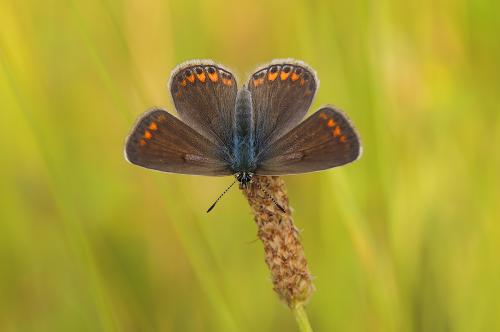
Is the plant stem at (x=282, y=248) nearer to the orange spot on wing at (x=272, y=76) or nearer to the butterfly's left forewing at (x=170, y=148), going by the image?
the butterfly's left forewing at (x=170, y=148)

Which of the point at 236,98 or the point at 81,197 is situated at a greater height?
the point at 236,98

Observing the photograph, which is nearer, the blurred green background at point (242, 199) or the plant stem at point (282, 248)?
the plant stem at point (282, 248)

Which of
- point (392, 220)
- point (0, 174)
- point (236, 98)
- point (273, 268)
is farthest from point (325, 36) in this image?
point (0, 174)

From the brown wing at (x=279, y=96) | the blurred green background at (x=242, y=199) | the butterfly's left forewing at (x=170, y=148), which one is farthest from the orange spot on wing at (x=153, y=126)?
the brown wing at (x=279, y=96)

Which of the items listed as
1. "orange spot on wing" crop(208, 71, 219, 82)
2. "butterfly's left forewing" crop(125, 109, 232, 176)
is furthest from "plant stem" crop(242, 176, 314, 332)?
"orange spot on wing" crop(208, 71, 219, 82)

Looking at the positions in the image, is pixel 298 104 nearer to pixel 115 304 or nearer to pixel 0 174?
pixel 115 304

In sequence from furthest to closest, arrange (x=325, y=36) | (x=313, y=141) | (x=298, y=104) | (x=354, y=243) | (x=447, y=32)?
(x=447, y=32) < (x=325, y=36) < (x=354, y=243) < (x=298, y=104) < (x=313, y=141)

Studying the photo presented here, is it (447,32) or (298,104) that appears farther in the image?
(447,32)
